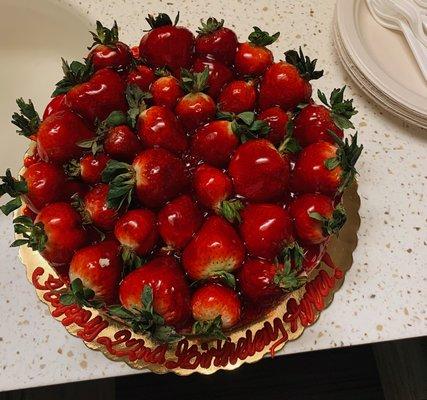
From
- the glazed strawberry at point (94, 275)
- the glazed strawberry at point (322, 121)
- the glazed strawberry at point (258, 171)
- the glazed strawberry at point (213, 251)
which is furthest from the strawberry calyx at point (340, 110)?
the glazed strawberry at point (94, 275)

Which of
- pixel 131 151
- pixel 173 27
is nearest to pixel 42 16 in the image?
pixel 173 27

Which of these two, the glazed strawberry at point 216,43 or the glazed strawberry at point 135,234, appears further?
the glazed strawberry at point 216,43

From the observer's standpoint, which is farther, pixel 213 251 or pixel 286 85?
pixel 286 85

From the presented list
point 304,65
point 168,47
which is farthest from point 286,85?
point 168,47

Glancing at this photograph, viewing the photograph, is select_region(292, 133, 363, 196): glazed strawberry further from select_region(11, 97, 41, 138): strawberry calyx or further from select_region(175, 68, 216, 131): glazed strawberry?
select_region(11, 97, 41, 138): strawberry calyx

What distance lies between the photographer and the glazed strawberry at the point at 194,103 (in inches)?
26.2

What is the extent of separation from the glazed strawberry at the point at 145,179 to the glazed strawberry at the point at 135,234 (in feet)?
0.06

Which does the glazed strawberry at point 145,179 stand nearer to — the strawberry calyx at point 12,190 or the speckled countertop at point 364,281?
the strawberry calyx at point 12,190

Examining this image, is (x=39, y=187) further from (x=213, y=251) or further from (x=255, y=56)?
(x=255, y=56)

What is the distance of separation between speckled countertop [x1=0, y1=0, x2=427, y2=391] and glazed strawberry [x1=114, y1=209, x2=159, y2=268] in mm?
216

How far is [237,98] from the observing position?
697mm

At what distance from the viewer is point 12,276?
819mm

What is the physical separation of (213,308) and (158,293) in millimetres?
65

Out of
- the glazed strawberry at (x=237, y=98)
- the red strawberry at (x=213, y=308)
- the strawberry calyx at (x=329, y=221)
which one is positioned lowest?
the red strawberry at (x=213, y=308)
